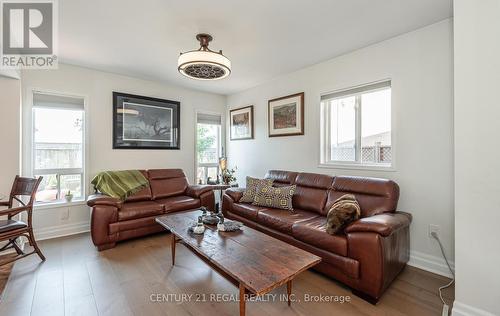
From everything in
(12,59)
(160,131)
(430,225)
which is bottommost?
(430,225)

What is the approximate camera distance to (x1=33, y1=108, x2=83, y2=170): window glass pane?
3.21 meters

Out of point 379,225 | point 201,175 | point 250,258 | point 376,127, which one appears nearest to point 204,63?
point 250,258

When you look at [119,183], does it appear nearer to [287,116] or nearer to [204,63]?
[204,63]

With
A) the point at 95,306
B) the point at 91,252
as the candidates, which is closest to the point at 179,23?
the point at 95,306

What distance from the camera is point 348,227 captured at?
196 centimetres

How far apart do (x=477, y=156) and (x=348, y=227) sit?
1027 millimetres

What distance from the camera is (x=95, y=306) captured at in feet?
5.69

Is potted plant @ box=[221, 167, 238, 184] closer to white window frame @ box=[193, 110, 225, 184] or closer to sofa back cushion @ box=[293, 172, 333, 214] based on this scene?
white window frame @ box=[193, 110, 225, 184]

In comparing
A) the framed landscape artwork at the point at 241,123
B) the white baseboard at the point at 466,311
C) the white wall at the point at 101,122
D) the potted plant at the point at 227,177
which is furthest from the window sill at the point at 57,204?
the white baseboard at the point at 466,311

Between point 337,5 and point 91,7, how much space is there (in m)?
2.21

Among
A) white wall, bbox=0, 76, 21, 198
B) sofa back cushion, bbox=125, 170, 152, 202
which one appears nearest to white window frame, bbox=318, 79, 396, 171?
sofa back cushion, bbox=125, 170, 152, 202

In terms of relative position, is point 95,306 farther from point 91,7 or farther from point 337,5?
point 337,5

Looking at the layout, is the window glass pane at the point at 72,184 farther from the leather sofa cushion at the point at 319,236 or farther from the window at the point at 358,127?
the window at the point at 358,127

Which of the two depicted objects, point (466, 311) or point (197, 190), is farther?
point (197, 190)
